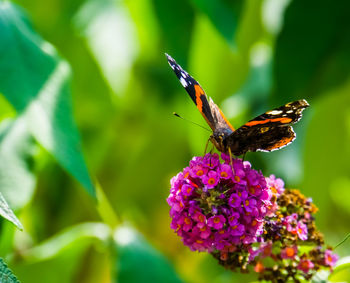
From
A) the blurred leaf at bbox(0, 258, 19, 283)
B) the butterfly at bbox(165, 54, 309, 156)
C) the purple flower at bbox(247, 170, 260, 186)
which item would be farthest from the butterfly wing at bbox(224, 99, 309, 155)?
the blurred leaf at bbox(0, 258, 19, 283)

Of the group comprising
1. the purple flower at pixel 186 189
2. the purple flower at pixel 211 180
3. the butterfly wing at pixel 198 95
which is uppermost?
the butterfly wing at pixel 198 95

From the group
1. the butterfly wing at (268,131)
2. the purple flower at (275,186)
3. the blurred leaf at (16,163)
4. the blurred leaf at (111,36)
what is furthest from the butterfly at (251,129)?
the blurred leaf at (111,36)

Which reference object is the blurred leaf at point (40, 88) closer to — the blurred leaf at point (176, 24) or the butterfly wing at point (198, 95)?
the butterfly wing at point (198, 95)

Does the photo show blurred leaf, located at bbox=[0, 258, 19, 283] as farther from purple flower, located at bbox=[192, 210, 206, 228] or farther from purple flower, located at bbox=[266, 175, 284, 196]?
purple flower, located at bbox=[266, 175, 284, 196]

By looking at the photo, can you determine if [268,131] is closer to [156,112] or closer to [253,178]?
[253,178]

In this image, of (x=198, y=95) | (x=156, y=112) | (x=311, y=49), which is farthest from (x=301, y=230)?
(x=156, y=112)

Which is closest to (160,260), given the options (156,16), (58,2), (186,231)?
(186,231)
